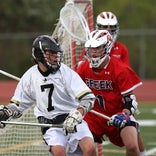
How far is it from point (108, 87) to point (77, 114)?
1241 mm

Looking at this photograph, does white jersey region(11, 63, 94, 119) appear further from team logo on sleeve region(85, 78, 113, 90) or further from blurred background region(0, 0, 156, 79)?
A: blurred background region(0, 0, 156, 79)

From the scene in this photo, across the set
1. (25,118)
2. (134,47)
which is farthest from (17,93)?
(134,47)

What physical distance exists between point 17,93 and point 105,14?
2776mm

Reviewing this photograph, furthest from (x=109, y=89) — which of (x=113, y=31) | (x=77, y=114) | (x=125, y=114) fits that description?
(x=113, y=31)

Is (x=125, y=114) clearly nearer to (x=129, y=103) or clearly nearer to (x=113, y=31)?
(x=129, y=103)

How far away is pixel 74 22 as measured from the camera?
31.2 ft

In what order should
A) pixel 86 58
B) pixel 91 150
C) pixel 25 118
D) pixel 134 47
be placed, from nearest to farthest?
pixel 91 150 < pixel 86 58 < pixel 25 118 < pixel 134 47

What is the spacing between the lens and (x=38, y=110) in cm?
766

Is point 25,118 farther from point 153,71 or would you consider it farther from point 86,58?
point 153,71

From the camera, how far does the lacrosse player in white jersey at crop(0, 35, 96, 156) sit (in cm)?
739

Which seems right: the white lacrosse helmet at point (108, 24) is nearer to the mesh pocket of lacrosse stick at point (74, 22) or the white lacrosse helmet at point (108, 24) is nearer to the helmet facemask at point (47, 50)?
the mesh pocket of lacrosse stick at point (74, 22)

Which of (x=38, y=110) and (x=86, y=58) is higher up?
(x=86, y=58)

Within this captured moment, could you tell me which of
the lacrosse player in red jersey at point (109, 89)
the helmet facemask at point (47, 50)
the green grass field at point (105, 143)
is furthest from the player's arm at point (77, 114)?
the green grass field at point (105, 143)

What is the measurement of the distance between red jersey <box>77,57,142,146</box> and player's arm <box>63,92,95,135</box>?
86cm
